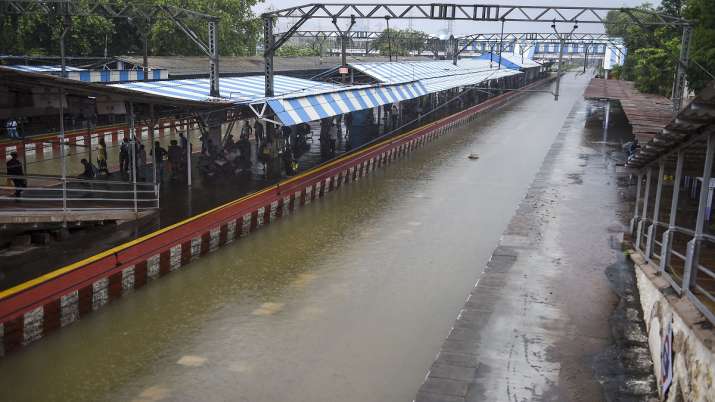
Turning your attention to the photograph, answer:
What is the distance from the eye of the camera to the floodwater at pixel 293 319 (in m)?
8.70

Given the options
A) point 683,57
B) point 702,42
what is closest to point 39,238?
point 683,57

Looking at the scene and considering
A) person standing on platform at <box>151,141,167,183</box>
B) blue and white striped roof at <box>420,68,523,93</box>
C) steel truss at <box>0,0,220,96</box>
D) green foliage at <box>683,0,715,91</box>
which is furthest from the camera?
blue and white striped roof at <box>420,68,523,93</box>

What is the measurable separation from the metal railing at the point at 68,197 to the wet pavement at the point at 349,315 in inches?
80.9

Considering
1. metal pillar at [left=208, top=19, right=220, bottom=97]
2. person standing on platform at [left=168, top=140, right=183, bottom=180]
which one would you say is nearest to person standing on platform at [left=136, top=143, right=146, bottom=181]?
person standing on platform at [left=168, top=140, right=183, bottom=180]

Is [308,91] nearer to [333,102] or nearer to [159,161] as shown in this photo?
[333,102]

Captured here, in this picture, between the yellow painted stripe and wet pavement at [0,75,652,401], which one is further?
the yellow painted stripe

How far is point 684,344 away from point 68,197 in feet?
36.6

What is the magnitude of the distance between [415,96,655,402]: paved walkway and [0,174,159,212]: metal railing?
Answer: 711 centimetres

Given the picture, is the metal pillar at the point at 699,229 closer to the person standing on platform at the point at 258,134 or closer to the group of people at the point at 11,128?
the person standing on platform at the point at 258,134

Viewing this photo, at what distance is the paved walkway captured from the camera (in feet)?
25.8

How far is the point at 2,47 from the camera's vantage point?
36.7 meters

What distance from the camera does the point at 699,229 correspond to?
6473 mm

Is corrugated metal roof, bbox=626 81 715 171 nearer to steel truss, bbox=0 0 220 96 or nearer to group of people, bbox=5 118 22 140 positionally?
steel truss, bbox=0 0 220 96

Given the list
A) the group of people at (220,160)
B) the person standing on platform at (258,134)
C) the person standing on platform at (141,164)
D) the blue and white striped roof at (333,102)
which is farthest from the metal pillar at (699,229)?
the person standing on platform at (258,134)
